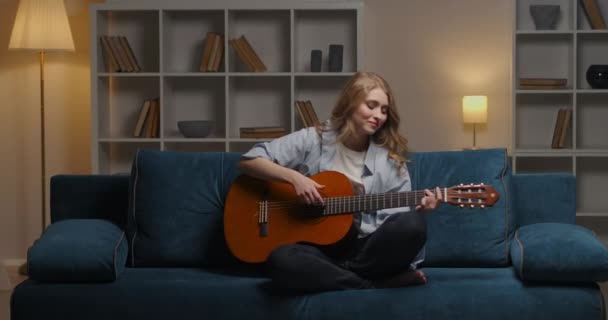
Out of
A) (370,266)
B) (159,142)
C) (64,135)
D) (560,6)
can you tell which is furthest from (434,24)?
(370,266)

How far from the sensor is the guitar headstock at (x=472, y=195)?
320 cm

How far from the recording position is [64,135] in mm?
6004

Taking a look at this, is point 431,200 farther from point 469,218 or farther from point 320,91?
point 320,91

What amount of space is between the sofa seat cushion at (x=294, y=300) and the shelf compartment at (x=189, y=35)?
2849 millimetres

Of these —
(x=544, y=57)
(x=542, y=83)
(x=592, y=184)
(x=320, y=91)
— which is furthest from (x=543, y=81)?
(x=320, y=91)

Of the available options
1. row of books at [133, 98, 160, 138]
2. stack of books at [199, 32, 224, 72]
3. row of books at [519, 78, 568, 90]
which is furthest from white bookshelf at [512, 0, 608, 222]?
row of books at [133, 98, 160, 138]

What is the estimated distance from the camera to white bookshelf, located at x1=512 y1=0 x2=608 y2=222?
598cm

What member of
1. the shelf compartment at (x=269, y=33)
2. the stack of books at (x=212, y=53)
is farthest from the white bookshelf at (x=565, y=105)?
the stack of books at (x=212, y=53)

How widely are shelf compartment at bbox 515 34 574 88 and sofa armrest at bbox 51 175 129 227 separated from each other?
294cm

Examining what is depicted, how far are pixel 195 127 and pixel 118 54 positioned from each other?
0.61 meters

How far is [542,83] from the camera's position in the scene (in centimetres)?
579

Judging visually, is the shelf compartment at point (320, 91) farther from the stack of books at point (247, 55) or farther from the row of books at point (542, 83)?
the row of books at point (542, 83)

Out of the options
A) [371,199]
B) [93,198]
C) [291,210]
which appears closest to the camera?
[371,199]

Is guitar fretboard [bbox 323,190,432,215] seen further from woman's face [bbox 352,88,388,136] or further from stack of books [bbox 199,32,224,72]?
stack of books [bbox 199,32,224,72]
